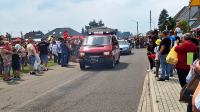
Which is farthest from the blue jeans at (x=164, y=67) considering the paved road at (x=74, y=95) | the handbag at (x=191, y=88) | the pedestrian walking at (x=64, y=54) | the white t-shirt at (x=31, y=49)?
the pedestrian walking at (x=64, y=54)

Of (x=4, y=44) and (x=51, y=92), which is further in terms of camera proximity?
→ (x=4, y=44)

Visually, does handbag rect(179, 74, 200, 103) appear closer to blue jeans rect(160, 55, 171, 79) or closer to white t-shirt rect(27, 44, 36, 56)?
blue jeans rect(160, 55, 171, 79)

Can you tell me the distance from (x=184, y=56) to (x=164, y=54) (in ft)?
17.8

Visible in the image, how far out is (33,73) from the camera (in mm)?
22250

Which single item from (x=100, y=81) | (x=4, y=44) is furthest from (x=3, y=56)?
(x=100, y=81)

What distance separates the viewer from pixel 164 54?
1655cm

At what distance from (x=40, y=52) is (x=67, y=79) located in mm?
6499

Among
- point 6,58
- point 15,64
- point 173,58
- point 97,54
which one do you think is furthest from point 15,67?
point 173,58

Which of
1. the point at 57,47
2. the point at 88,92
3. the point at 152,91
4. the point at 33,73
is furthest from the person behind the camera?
the point at 57,47

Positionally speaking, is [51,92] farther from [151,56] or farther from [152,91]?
[151,56]

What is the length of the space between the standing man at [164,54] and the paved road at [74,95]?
0.92 m

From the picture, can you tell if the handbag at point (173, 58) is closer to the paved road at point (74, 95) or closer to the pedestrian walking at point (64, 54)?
the paved road at point (74, 95)

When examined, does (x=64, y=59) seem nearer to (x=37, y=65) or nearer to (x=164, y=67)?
(x=37, y=65)

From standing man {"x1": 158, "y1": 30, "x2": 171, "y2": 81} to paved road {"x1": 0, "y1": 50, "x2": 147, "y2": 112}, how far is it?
92 centimetres
